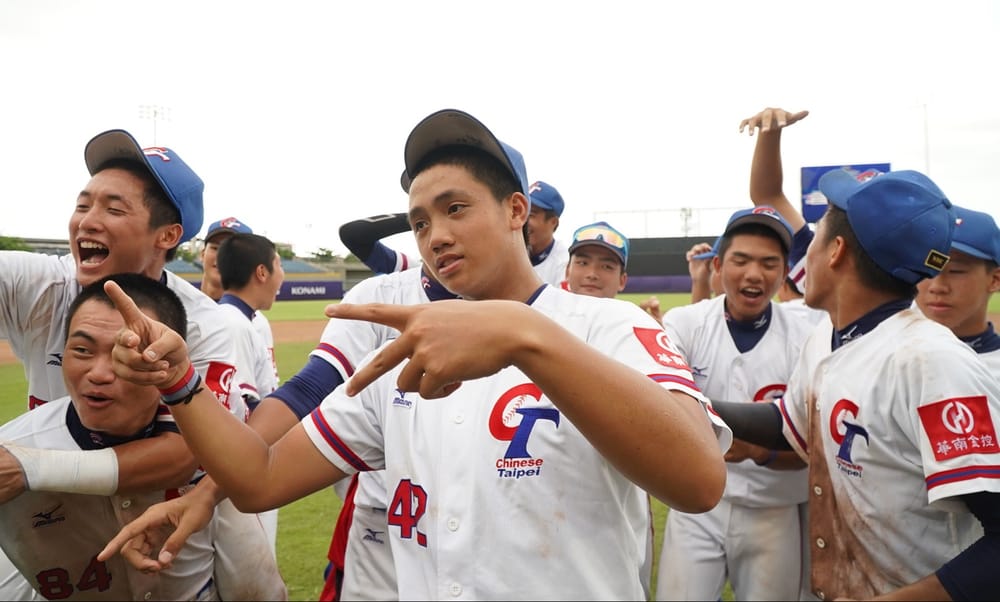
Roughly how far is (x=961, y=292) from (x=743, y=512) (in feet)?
5.30

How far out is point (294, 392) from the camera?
2506 mm

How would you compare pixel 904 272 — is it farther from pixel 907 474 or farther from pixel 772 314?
pixel 772 314

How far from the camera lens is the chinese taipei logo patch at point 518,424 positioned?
5.09 ft

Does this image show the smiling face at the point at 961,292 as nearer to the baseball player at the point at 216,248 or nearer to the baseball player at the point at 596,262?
the baseball player at the point at 596,262

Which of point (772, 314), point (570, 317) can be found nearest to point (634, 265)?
point (772, 314)

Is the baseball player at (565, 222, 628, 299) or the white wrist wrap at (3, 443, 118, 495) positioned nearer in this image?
the white wrist wrap at (3, 443, 118, 495)

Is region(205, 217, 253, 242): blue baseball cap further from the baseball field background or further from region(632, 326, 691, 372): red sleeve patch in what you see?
region(632, 326, 691, 372): red sleeve patch

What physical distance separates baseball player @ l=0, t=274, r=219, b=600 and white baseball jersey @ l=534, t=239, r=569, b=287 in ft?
9.95

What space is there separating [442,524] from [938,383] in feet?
5.23

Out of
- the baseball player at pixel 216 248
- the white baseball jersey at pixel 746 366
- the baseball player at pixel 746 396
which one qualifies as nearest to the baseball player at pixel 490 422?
the baseball player at pixel 746 396

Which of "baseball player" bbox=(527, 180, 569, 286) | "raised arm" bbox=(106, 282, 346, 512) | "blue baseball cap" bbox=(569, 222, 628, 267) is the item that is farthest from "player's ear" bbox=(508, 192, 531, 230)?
"blue baseball cap" bbox=(569, 222, 628, 267)

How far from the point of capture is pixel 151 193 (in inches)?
101

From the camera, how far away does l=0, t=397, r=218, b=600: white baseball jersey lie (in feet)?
6.62

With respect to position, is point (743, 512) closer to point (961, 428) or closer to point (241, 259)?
point (961, 428)
